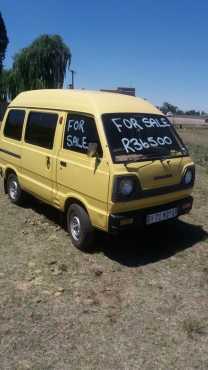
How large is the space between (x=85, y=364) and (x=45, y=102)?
4.34 meters

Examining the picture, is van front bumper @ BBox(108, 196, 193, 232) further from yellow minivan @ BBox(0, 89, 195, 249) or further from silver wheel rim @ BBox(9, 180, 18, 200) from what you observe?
silver wheel rim @ BBox(9, 180, 18, 200)

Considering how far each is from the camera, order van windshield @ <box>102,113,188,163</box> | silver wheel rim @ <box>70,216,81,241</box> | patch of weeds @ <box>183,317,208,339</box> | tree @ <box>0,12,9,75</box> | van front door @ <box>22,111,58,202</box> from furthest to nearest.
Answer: tree @ <box>0,12,9,75</box>, van front door @ <box>22,111,58,202</box>, silver wheel rim @ <box>70,216,81,241</box>, van windshield @ <box>102,113,188,163</box>, patch of weeds @ <box>183,317,208,339</box>

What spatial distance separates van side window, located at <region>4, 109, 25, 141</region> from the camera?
7.12m

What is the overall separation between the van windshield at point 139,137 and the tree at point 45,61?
37.4 m

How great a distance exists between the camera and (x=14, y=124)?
7410 millimetres

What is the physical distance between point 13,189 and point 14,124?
4.31 feet

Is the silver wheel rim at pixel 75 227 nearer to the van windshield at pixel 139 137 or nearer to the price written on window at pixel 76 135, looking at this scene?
the price written on window at pixel 76 135

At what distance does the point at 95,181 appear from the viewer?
195 inches

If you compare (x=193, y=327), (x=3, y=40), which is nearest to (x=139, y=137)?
(x=193, y=327)

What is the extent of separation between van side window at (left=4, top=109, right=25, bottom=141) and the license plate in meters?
3.21

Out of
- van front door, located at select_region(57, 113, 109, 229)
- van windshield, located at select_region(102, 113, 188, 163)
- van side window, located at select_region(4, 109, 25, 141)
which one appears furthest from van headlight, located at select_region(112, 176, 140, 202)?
van side window, located at select_region(4, 109, 25, 141)

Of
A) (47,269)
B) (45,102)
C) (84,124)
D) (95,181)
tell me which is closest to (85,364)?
(47,269)

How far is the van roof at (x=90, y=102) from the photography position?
17.4 ft

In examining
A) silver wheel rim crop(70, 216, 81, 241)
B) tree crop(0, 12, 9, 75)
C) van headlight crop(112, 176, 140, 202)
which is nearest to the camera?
van headlight crop(112, 176, 140, 202)
